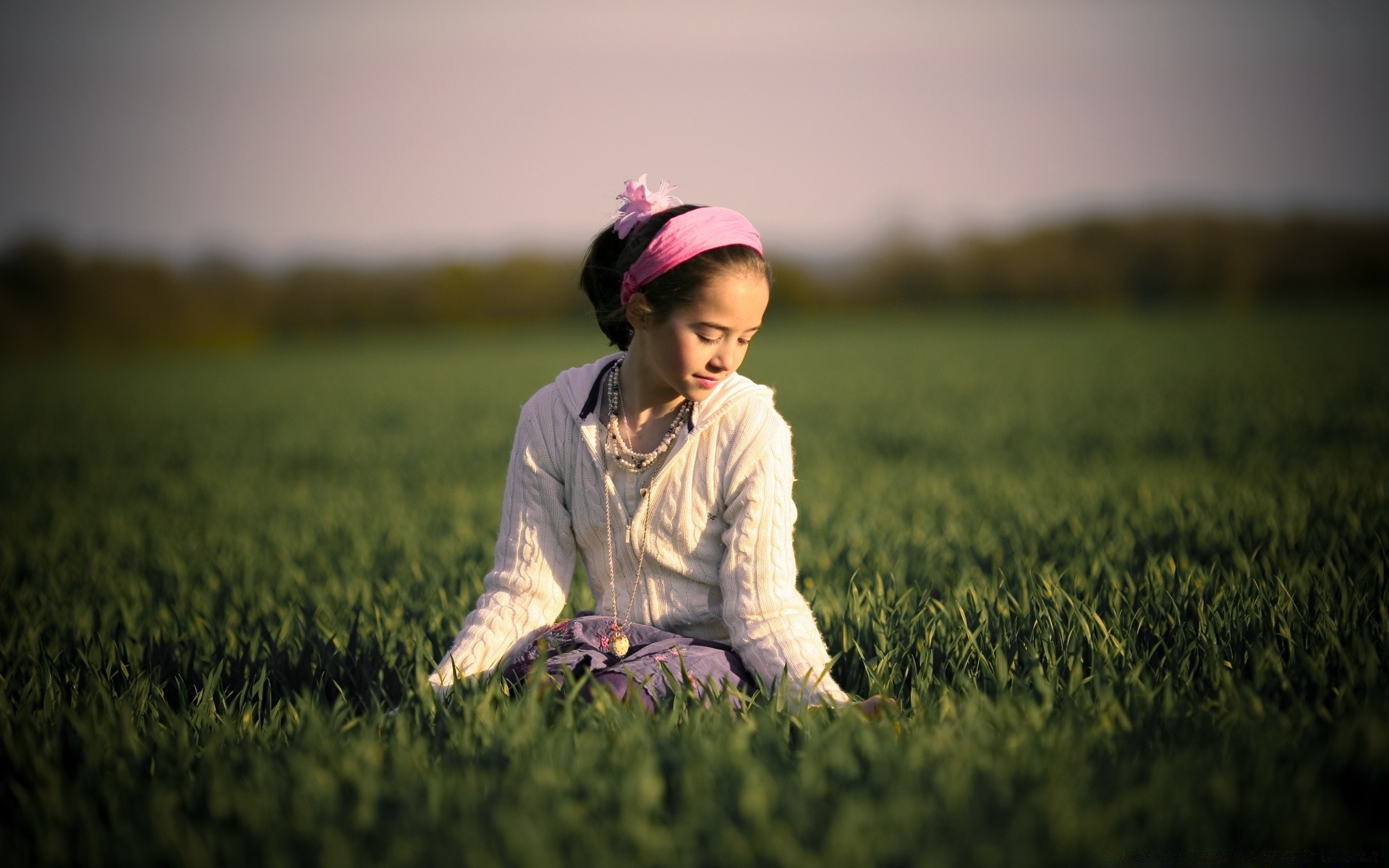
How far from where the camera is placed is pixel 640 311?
2373mm

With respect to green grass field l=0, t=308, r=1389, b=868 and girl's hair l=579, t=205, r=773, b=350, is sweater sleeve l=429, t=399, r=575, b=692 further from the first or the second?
girl's hair l=579, t=205, r=773, b=350

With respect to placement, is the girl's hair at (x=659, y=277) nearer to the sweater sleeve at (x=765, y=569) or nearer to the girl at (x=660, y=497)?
the girl at (x=660, y=497)

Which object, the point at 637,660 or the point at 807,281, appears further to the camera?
the point at 807,281

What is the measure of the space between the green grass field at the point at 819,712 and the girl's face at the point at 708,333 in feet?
2.48

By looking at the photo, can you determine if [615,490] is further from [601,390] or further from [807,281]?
[807,281]

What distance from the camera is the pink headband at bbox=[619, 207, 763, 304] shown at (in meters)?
2.27

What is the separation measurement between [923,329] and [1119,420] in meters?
30.9

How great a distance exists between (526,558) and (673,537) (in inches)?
15.3

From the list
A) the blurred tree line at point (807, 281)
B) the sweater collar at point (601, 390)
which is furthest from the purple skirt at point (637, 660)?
the blurred tree line at point (807, 281)


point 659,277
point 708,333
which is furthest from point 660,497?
point 659,277

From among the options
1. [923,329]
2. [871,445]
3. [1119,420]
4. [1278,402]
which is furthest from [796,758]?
[923,329]

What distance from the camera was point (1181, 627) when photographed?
2645 mm

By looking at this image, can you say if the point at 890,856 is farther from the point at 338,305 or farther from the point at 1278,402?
the point at 338,305

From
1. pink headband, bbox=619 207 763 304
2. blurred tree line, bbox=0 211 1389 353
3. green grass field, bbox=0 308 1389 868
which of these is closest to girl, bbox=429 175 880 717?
pink headband, bbox=619 207 763 304
